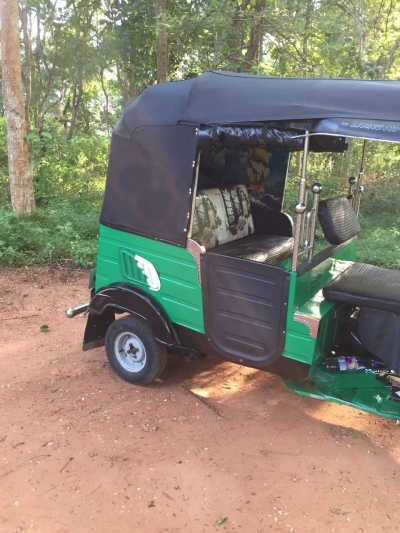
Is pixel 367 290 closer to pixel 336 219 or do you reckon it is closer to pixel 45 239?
pixel 336 219

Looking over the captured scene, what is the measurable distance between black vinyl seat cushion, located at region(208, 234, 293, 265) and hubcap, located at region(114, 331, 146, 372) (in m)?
1.02

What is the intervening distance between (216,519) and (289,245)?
2555 millimetres

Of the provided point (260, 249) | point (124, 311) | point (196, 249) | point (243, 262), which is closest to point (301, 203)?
point (243, 262)

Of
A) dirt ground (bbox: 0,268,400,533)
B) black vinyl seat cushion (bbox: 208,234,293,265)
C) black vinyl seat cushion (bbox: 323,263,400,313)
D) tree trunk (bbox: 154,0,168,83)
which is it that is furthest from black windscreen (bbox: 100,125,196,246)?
tree trunk (bbox: 154,0,168,83)

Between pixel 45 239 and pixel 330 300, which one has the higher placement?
pixel 330 300

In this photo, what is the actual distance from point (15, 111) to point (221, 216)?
207 inches

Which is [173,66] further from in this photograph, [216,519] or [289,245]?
[216,519]

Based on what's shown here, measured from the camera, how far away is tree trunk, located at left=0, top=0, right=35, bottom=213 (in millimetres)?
7297

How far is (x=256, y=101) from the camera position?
2990 mm

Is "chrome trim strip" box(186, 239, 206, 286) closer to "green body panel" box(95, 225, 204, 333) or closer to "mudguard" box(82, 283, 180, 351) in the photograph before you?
"green body panel" box(95, 225, 204, 333)

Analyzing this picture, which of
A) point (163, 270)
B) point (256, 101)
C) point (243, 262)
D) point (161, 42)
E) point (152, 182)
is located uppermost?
point (161, 42)

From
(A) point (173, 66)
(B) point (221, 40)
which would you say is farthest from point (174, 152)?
(A) point (173, 66)

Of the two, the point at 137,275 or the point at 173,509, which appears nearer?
the point at 173,509

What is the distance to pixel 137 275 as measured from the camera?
3.76m
